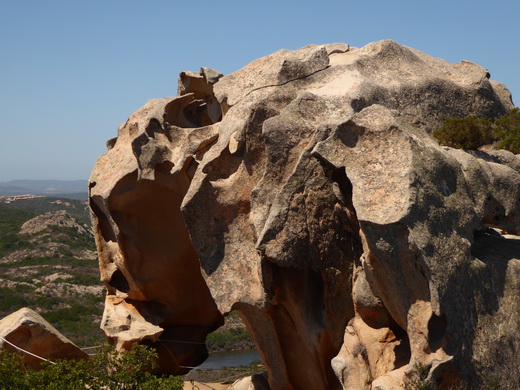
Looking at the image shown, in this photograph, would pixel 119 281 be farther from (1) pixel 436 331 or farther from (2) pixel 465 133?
(1) pixel 436 331

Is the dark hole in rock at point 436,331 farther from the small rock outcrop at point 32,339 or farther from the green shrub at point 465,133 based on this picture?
the small rock outcrop at point 32,339

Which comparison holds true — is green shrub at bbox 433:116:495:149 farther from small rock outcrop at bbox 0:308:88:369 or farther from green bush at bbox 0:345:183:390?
small rock outcrop at bbox 0:308:88:369

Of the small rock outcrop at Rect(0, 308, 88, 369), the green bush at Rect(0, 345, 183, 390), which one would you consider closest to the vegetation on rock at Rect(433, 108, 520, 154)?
the green bush at Rect(0, 345, 183, 390)

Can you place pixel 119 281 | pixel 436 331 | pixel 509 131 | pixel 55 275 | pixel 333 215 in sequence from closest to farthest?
pixel 436 331
pixel 333 215
pixel 509 131
pixel 119 281
pixel 55 275

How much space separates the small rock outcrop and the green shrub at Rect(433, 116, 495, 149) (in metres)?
9.68

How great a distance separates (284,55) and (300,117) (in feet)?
9.30

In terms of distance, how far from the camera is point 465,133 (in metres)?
13.7

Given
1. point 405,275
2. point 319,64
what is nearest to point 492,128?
point 319,64

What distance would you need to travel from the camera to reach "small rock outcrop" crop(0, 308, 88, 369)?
654 inches

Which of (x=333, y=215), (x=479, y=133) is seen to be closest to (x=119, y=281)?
(x=333, y=215)

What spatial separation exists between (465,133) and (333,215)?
357 centimetres

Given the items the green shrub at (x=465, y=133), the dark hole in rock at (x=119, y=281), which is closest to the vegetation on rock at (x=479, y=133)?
the green shrub at (x=465, y=133)

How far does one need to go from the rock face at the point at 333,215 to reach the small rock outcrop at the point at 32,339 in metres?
1.17

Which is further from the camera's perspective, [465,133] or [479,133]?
[479,133]
